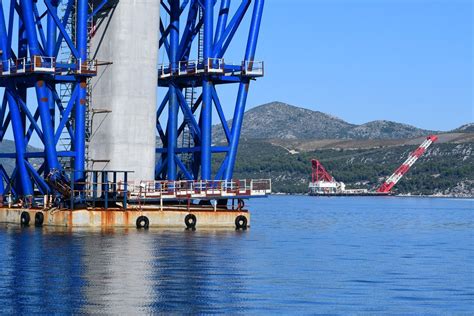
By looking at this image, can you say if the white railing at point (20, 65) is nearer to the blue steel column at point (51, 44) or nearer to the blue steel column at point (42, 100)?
the blue steel column at point (42, 100)

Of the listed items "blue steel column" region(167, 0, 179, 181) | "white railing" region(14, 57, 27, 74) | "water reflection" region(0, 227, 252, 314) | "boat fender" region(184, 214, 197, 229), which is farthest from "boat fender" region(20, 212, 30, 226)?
"blue steel column" region(167, 0, 179, 181)

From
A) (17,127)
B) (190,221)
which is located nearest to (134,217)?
(190,221)

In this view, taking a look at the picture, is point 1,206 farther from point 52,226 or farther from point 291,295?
point 291,295

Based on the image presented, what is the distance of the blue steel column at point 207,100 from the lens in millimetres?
80375

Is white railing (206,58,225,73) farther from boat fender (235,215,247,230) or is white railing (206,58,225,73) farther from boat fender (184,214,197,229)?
boat fender (184,214,197,229)

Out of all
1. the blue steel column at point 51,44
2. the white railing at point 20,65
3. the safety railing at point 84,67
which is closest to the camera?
the safety railing at point 84,67

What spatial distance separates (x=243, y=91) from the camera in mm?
82188

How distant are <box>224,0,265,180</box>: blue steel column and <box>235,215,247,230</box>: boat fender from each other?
4.03m

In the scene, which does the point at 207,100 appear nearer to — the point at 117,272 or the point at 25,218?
the point at 25,218

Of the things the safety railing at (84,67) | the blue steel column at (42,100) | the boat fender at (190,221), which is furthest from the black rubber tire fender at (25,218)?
the boat fender at (190,221)

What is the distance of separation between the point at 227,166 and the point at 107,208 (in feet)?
36.3

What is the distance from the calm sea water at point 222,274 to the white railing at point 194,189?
269 centimetres

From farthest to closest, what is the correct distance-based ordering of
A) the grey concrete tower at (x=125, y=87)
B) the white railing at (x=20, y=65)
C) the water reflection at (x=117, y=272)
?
the grey concrete tower at (x=125, y=87), the white railing at (x=20, y=65), the water reflection at (x=117, y=272)

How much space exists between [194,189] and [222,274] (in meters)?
28.4
